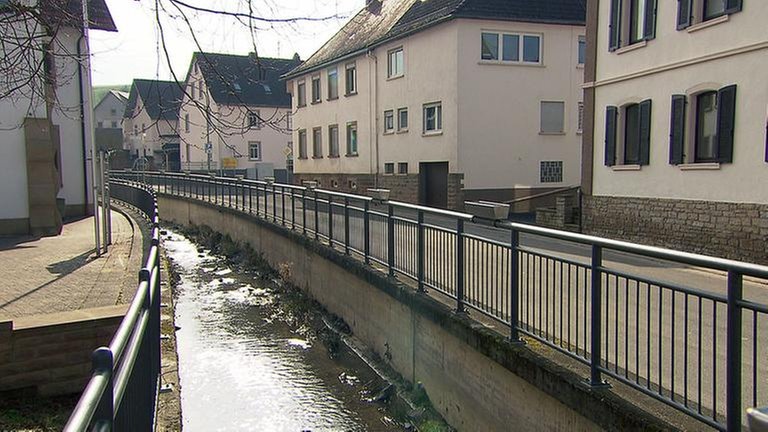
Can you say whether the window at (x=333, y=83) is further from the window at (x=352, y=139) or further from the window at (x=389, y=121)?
the window at (x=389, y=121)

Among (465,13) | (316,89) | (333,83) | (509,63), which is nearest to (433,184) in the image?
(509,63)

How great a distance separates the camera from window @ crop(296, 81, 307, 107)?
37.5m

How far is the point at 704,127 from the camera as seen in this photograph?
42.2 ft

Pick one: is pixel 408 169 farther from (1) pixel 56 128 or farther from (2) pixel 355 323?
(2) pixel 355 323

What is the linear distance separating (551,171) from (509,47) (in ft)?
15.5

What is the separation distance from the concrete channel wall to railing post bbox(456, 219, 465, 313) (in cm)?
17

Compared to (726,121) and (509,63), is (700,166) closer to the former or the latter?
(726,121)

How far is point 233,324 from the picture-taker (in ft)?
39.7

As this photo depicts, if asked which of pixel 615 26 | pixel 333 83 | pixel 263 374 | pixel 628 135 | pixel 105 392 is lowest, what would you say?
pixel 263 374

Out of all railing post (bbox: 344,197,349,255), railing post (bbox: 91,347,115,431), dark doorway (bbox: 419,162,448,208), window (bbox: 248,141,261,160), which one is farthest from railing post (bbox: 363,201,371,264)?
window (bbox: 248,141,261,160)

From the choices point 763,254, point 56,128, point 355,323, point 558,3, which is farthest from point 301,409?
point 558,3

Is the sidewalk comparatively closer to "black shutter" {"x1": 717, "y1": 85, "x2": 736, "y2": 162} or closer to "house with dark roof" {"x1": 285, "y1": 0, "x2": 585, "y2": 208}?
"black shutter" {"x1": 717, "y1": 85, "x2": 736, "y2": 162}

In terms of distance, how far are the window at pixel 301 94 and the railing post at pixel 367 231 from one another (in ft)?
92.7

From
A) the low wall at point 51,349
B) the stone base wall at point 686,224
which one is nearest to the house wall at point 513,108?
the stone base wall at point 686,224
